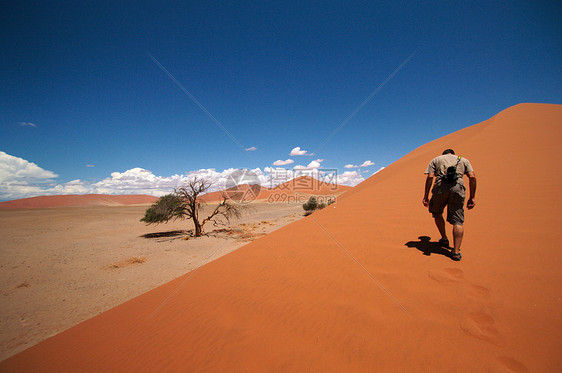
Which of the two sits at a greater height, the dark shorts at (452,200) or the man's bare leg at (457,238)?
the dark shorts at (452,200)

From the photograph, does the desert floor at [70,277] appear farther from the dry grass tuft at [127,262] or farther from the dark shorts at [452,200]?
the dark shorts at [452,200]

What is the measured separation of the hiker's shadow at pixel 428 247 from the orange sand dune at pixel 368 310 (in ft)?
0.10

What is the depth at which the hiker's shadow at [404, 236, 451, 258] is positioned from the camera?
10.8 feet

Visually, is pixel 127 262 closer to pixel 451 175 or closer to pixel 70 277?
pixel 70 277

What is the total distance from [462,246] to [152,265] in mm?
11310

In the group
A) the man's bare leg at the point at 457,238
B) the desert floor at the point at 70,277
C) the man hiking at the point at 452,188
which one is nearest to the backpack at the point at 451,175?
the man hiking at the point at 452,188

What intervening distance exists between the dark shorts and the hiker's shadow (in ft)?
1.63

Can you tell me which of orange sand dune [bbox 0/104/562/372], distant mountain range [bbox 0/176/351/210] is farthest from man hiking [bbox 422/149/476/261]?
distant mountain range [bbox 0/176/351/210]

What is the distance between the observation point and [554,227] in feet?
10.2

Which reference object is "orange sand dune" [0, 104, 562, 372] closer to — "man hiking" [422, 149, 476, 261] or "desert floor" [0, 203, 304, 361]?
"man hiking" [422, 149, 476, 261]

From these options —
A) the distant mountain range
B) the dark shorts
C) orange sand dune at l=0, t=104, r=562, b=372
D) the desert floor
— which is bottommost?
the desert floor

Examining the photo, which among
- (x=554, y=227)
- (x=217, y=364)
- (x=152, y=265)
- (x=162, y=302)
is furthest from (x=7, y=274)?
(x=554, y=227)

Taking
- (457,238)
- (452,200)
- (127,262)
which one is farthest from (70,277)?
A: (452,200)

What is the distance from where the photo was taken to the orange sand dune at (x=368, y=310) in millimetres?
1755
